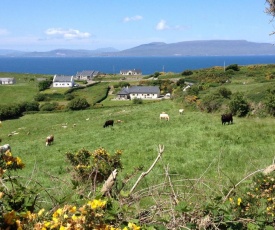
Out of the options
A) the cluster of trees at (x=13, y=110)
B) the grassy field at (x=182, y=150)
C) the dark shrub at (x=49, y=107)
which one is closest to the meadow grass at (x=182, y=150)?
the grassy field at (x=182, y=150)

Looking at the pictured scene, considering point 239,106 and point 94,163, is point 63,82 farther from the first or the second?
point 94,163

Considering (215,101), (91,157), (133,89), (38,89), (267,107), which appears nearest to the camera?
(91,157)

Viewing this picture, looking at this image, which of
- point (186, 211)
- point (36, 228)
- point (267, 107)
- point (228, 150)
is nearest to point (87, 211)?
point (36, 228)

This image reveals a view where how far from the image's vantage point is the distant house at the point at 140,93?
82.5m

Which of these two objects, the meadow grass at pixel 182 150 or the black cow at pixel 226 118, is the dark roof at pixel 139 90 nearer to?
the meadow grass at pixel 182 150

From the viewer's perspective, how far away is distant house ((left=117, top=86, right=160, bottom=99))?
8252cm

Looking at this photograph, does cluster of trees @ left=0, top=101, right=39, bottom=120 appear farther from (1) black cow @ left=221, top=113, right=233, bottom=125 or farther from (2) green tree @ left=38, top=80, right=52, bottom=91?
(1) black cow @ left=221, top=113, right=233, bottom=125

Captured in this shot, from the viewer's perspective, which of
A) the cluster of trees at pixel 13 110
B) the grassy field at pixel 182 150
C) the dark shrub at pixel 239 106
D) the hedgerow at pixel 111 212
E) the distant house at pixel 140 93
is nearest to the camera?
the hedgerow at pixel 111 212

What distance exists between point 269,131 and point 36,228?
21.8 m

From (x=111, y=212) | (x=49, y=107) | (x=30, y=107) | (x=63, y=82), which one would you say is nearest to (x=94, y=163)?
(x=111, y=212)

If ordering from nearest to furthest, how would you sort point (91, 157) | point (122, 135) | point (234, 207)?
point (234, 207), point (91, 157), point (122, 135)

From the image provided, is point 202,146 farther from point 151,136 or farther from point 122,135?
point 122,135

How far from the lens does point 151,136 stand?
2550cm

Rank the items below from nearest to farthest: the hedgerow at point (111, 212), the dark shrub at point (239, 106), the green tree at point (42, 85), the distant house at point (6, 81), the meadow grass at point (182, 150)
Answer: the hedgerow at point (111, 212)
the meadow grass at point (182, 150)
the dark shrub at point (239, 106)
the green tree at point (42, 85)
the distant house at point (6, 81)
